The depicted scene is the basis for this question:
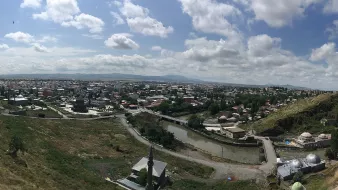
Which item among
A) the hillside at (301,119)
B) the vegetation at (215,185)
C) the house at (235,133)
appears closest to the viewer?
the vegetation at (215,185)

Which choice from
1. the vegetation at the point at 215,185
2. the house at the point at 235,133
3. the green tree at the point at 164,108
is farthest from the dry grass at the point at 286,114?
the vegetation at the point at 215,185

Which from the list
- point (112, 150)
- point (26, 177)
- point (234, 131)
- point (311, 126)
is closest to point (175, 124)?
point (234, 131)

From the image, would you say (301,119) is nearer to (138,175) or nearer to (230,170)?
(230,170)

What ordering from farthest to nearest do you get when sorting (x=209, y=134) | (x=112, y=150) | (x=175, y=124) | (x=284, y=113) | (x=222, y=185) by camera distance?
(x=175, y=124) < (x=284, y=113) < (x=209, y=134) < (x=112, y=150) < (x=222, y=185)

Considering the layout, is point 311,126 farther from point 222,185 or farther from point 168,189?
point 168,189

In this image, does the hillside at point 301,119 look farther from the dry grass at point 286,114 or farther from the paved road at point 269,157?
the paved road at point 269,157

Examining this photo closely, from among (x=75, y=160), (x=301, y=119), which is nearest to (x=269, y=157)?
(x=301, y=119)
